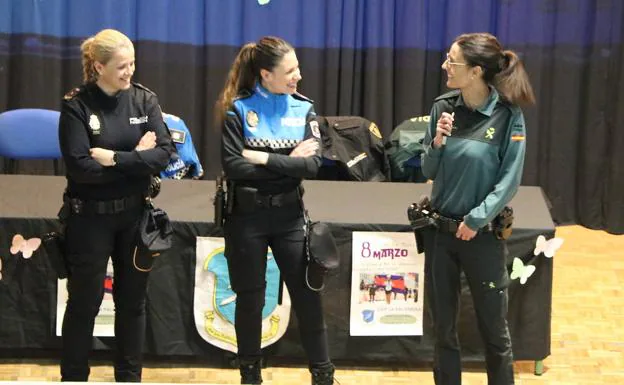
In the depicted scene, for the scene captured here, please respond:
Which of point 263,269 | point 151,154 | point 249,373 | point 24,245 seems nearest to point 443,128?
point 263,269

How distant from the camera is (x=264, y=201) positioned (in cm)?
340

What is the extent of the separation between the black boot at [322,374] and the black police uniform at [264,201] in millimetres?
108

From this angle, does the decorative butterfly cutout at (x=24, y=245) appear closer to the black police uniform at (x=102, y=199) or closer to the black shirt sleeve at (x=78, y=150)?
the black police uniform at (x=102, y=199)

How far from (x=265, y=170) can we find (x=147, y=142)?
0.41 m

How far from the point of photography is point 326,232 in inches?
139

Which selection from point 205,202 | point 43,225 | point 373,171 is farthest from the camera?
point 373,171

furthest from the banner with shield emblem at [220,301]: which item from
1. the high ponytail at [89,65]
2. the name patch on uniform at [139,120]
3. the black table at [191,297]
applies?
the high ponytail at [89,65]

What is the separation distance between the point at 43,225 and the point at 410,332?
5.03 feet

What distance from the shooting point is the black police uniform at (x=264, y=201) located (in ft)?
11.1

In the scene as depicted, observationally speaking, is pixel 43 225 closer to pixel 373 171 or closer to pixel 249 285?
pixel 249 285

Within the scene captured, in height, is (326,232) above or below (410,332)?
Result: above

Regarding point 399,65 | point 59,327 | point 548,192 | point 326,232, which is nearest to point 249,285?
point 326,232

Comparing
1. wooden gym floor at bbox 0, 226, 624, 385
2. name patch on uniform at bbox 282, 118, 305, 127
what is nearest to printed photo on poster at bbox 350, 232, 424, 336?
wooden gym floor at bbox 0, 226, 624, 385

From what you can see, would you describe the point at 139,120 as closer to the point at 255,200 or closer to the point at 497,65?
the point at 255,200
